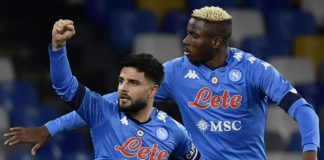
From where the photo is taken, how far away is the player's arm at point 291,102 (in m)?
5.14

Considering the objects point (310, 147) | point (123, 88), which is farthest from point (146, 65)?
point (310, 147)

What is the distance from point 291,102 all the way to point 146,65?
0.90 metres

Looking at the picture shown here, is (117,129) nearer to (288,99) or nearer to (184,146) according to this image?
(184,146)

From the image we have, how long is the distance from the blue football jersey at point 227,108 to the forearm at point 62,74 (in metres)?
1.15

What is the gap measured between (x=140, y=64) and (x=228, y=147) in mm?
978

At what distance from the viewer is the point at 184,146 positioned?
16.8ft

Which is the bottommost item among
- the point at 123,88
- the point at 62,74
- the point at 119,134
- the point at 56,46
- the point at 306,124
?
the point at 306,124

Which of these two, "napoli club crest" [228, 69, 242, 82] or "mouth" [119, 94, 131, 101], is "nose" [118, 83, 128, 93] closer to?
"mouth" [119, 94, 131, 101]

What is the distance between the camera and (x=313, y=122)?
5.21m

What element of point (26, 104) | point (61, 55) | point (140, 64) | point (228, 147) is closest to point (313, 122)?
point (228, 147)

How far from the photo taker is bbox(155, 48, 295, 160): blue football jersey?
18.4ft

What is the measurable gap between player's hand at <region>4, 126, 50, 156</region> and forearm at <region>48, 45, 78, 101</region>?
9.6 inches

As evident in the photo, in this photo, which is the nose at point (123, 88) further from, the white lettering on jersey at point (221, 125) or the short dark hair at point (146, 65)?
the white lettering on jersey at point (221, 125)

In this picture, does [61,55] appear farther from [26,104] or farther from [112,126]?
[26,104]
